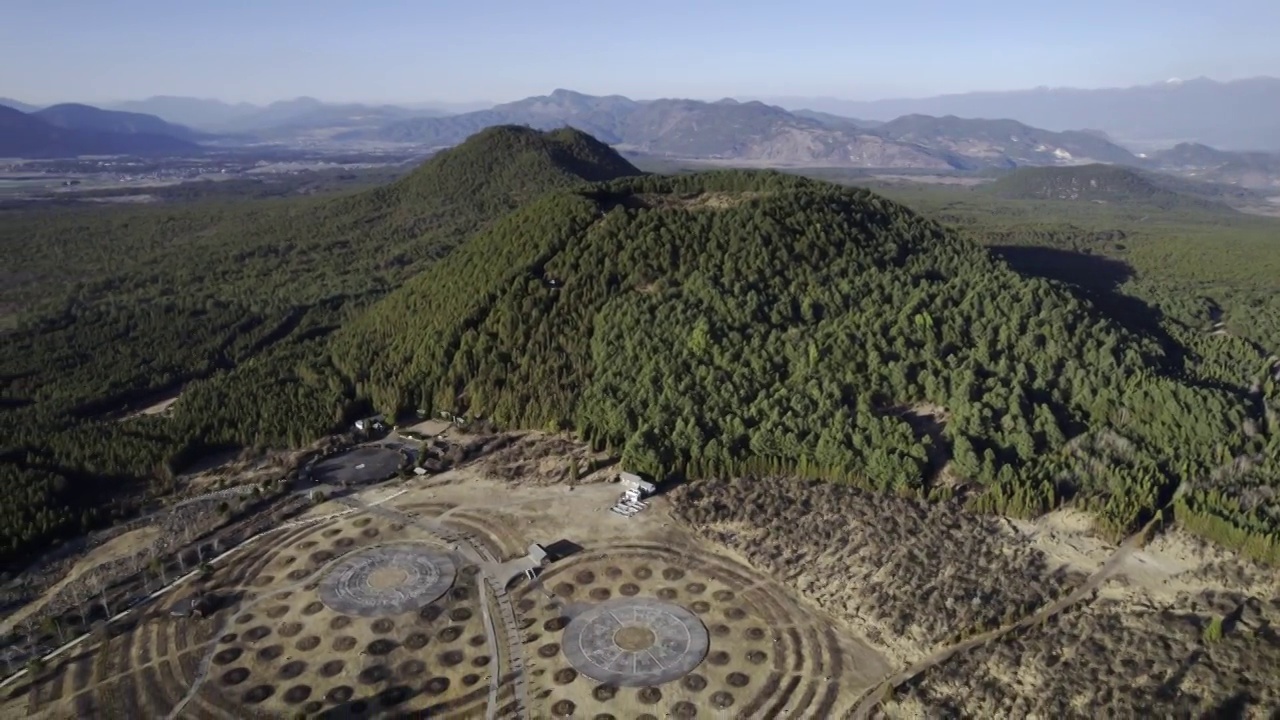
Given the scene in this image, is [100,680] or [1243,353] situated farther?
[1243,353]

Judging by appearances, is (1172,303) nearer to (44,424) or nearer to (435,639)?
(435,639)

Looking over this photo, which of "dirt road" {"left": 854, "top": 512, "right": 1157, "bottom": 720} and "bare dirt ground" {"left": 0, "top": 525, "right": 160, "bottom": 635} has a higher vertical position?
"bare dirt ground" {"left": 0, "top": 525, "right": 160, "bottom": 635}

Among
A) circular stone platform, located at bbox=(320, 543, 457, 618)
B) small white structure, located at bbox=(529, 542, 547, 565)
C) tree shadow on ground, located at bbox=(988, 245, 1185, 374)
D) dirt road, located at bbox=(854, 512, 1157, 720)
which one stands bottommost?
dirt road, located at bbox=(854, 512, 1157, 720)

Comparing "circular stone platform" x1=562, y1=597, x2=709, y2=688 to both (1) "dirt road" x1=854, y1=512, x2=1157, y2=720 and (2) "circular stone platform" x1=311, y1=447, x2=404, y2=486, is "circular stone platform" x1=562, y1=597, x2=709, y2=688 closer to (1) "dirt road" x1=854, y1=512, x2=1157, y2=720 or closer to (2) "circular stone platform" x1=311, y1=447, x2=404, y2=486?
(1) "dirt road" x1=854, y1=512, x2=1157, y2=720

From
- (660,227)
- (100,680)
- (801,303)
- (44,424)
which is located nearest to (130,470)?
(44,424)

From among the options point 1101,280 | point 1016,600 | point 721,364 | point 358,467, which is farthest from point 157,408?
point 1101,280

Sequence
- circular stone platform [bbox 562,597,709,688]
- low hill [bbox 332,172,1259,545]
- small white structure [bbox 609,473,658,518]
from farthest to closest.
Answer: low hill [bbox 332,172,1259,545] < small white structure [bbox 609,473,658,518] < circular stone platform [bbox 562,597,709,688]

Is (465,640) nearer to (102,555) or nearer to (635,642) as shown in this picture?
(635,642)

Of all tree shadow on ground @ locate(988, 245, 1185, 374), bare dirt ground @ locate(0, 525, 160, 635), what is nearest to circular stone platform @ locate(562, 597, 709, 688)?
bare dirt ground @ locate(0, 525, 160, 635)
